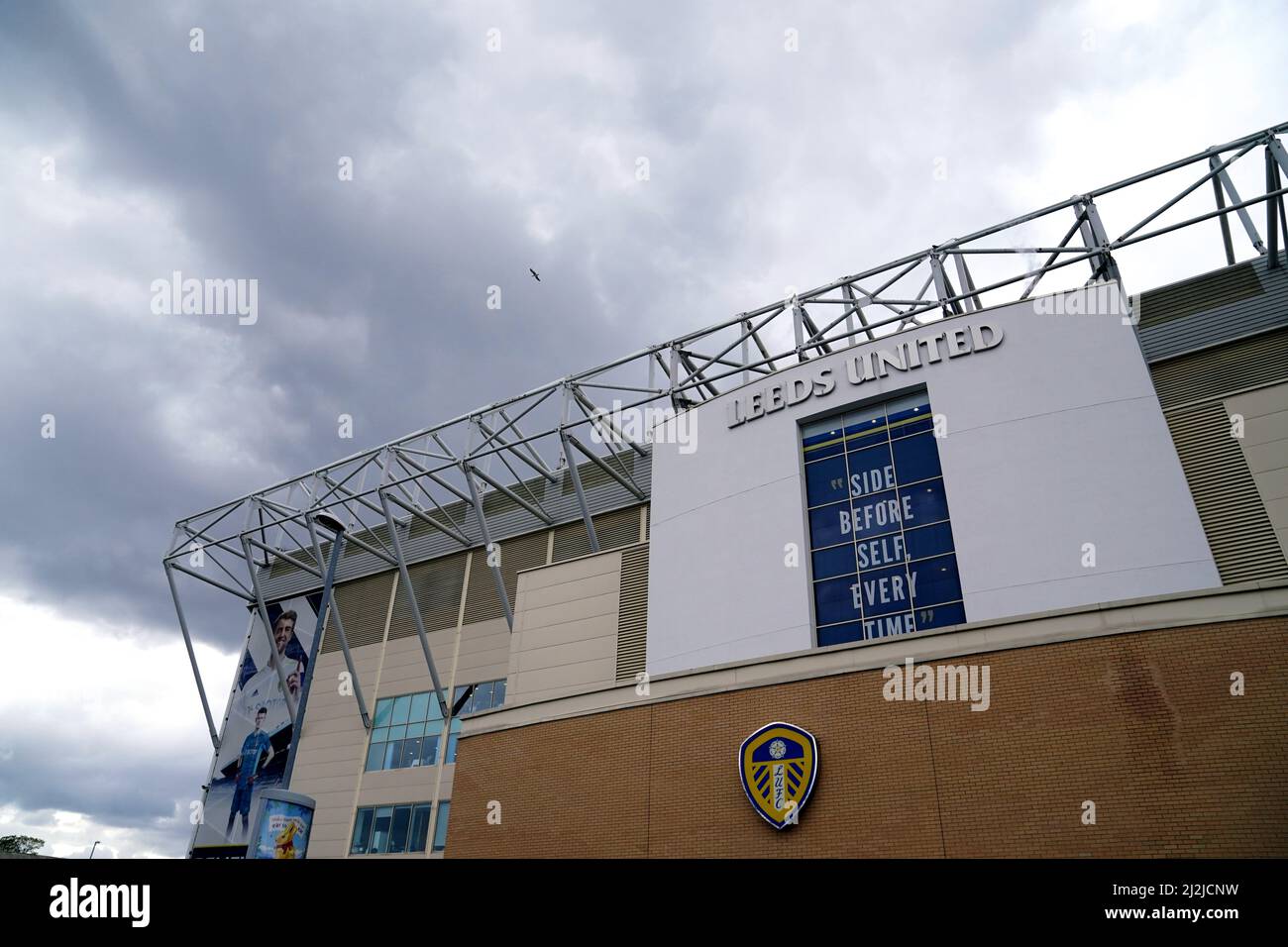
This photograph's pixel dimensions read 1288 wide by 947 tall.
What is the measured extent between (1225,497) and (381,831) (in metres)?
31.4

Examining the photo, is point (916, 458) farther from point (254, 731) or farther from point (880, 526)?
point (254, 731)

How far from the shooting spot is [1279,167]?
23031mm

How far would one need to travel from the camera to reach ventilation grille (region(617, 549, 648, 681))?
2486 centimetres

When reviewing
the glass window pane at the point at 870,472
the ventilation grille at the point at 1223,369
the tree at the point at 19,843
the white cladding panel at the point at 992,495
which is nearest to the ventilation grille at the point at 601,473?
the white cladding panel at the point at 992,495

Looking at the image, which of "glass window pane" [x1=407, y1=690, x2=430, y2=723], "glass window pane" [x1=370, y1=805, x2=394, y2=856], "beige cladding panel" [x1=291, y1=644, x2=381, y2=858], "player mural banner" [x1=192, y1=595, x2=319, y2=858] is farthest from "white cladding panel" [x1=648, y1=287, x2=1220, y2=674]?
"player mural banner" [x1=192, y1=595, x2=319, y2=858]

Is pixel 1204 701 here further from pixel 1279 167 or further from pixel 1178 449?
pixel 1279 167

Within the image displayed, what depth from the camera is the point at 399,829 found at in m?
32.9

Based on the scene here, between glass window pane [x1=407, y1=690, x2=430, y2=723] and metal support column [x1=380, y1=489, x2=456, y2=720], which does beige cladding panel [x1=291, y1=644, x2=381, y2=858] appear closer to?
glass window pane [x1=407, y1=690, x2=430, y2=723]

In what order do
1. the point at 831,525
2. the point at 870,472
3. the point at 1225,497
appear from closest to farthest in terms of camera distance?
the point at 1225,497
the point at 831,525
the point at 870,472

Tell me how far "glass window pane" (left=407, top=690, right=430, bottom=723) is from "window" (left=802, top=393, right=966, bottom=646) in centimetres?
2050

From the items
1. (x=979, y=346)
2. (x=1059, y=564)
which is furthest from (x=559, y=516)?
(x=1059, y=564)

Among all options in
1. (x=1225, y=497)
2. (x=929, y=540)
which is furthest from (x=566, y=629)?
(x=1225, y=497)

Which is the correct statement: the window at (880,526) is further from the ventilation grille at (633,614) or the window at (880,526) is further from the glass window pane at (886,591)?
the ventilation grille at (633,614)
